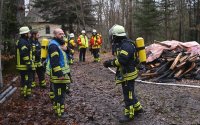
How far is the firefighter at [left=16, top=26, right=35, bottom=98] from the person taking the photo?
10375 millimetres

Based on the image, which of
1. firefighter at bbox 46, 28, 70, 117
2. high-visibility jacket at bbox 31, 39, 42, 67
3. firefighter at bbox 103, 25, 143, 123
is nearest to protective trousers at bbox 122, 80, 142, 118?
firefighter at bbox 103, 25, 143, 123

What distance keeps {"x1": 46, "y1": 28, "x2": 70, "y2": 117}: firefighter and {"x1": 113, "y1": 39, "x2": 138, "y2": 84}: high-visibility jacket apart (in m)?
1.33

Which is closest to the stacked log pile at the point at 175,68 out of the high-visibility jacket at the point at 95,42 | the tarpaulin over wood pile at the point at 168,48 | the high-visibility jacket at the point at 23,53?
the tarpaulin over wood pile at the point at 168,48

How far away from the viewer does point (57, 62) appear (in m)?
8.38

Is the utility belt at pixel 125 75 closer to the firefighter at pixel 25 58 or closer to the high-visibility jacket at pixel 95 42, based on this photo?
the firefighter at pixel 25 58

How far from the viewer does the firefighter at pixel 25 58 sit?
408 inches

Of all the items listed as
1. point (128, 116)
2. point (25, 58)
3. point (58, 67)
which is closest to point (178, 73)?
point (128, 116)

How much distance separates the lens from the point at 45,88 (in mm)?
12727

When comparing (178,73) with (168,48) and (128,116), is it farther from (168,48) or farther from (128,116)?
(128,116)

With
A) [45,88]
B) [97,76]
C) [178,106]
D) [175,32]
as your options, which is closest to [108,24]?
[175,32]

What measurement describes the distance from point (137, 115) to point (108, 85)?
185 inches

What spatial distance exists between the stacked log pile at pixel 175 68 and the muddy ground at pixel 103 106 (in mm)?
694

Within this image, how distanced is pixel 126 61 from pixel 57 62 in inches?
67.4

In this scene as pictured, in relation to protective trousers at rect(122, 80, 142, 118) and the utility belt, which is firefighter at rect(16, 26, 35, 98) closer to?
the utility belt
